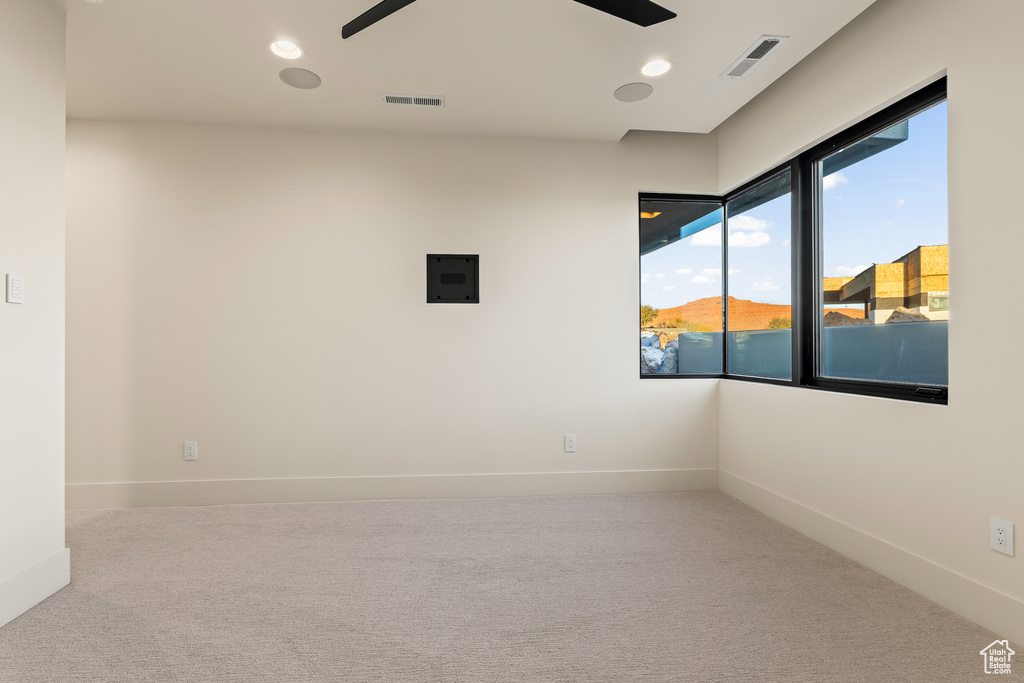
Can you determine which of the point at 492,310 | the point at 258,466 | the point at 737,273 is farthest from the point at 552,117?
the point at 258,466

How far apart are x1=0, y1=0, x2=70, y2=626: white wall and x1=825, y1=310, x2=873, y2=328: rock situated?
12.4 ft

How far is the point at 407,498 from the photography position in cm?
379

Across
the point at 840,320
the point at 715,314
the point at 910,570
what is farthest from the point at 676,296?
the point at 910,570

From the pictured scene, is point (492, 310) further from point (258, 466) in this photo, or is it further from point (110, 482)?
point (110, 482)

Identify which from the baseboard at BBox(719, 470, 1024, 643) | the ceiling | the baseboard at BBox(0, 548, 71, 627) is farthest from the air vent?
the baseboard at BBox(719, 470, 1024, 643)

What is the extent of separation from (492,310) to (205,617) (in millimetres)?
2446

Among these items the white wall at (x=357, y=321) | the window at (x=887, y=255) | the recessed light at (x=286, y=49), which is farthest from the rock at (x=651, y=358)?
the recessed light at (x=286, y=49)

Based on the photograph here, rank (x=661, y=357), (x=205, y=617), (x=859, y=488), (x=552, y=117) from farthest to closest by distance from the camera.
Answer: (x=661, y=357) → (x=552, y=117) → (x=859, y=488) → (x=205, y=617)

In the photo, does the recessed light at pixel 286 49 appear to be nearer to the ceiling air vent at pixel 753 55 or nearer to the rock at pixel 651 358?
the ceiling air vent at pixel 753 55

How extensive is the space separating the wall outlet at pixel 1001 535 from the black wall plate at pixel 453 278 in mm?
2913

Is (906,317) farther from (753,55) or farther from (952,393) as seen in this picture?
(753,55)

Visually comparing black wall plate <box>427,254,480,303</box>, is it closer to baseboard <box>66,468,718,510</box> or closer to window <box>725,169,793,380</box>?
baseboard <box>66,468,718,510</box>

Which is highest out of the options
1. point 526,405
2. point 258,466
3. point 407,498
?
point 526,405

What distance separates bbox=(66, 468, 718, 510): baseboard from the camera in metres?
3.59
